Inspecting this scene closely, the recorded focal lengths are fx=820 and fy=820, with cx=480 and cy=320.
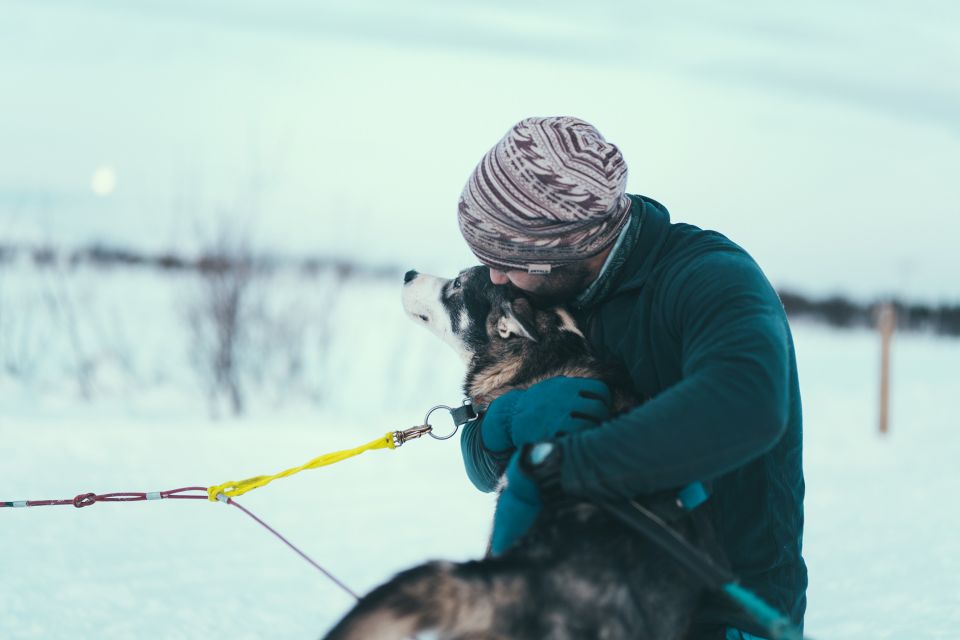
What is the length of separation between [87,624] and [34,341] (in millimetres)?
7192

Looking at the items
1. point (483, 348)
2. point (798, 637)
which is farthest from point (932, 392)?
point (798, 637)

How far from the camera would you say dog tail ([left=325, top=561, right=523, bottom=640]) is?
1.44 meters

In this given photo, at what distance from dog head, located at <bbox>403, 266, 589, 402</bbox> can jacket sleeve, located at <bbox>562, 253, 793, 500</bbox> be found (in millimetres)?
712

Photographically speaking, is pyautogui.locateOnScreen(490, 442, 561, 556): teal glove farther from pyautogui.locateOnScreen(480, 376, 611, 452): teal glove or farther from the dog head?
the dog head

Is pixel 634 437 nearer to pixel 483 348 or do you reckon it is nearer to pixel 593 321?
pixel 593 321

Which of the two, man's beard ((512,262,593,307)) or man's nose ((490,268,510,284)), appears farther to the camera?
man's nose ((490,268,510,284))

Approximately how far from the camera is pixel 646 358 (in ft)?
6.63

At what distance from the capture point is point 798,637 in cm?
147

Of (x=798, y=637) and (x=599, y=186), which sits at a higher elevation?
(x=599, y=186)

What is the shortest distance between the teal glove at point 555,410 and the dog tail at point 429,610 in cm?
42

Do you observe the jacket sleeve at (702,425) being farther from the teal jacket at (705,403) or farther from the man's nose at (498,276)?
the man's nose at (498,276)

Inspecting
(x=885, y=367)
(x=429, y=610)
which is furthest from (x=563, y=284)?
(x=885, y=367)

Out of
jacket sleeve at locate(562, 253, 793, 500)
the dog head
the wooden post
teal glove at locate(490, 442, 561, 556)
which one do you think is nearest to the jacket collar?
the dog head

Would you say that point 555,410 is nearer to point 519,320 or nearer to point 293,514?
point 519,320
